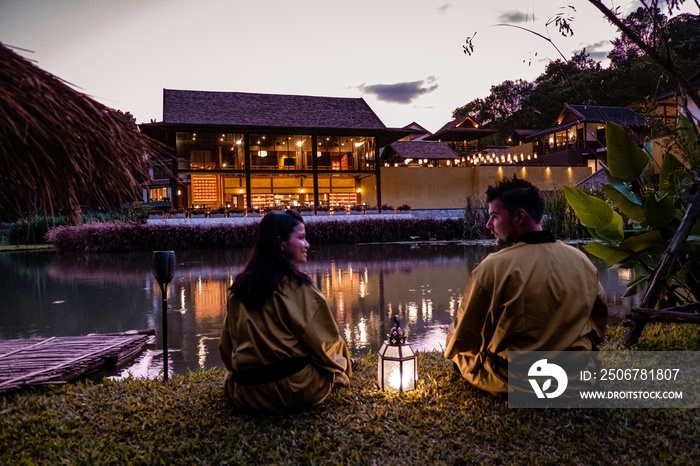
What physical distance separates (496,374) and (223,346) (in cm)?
150

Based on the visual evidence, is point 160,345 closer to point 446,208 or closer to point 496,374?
point 496,374

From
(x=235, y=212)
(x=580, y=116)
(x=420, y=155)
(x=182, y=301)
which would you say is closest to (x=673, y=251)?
(x=182, y=301)

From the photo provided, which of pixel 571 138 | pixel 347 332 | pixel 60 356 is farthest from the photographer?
pixel 571 138

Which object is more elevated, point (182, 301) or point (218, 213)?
point (218, 213)

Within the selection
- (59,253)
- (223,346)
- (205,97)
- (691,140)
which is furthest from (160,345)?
(205,97)

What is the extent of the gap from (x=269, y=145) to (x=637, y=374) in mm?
26150

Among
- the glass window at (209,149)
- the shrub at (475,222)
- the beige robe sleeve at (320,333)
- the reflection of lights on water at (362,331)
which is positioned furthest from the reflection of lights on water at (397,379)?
the glass window at (209,149)

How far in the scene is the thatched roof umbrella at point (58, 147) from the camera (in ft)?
5.41

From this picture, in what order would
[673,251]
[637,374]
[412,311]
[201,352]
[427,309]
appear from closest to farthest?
1. [637,374]
2. [673,251]
3. [201,352]
4. [412,311]
5. [427,309]

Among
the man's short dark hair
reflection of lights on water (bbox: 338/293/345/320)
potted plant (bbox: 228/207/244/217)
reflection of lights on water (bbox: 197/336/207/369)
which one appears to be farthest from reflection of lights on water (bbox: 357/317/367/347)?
potted plant (bbox: 228/207/244/217)

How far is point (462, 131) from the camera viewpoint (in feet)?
108

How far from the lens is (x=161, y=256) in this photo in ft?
10.3

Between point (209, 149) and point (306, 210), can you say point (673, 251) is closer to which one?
point (306, 210)

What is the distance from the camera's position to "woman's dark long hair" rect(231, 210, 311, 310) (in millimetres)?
2271
